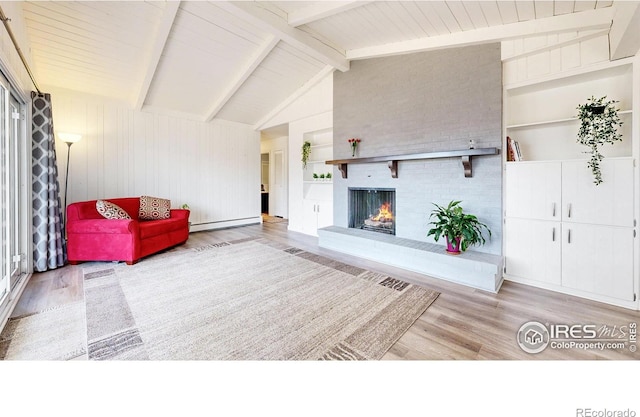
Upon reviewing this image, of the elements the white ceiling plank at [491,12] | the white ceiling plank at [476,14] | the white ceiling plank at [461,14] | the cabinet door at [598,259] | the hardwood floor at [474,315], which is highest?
the white ceiling plank at [461,14]

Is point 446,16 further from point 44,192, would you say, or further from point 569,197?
point 44,192

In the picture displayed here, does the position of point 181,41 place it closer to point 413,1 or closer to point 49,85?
point 49,85

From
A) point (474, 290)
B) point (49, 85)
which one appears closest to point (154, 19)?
point (49, 85)

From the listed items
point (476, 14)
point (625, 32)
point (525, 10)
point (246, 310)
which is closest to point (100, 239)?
point (246, 310)

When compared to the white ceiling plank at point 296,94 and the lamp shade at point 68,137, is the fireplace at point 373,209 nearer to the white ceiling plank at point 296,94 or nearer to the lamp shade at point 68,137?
the white ceiling plank at point 296,94

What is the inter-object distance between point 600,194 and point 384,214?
2362mm

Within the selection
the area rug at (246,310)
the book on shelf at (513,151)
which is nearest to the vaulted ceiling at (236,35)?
the book on shelf at (513,151)

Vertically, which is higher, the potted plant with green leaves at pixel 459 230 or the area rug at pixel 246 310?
the potted plant with green leaves at pixel 459 230

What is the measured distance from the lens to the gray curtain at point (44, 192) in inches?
122

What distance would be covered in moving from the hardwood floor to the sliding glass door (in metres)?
0.21

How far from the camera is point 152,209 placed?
14.4ft

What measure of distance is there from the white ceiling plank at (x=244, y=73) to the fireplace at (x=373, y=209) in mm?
2464

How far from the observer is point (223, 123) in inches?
237
